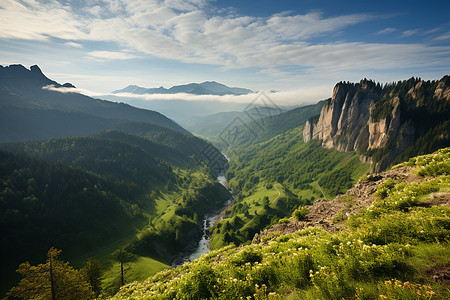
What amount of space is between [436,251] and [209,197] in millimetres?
189403

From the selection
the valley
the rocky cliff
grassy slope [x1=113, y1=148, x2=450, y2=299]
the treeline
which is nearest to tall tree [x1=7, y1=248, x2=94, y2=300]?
the valley

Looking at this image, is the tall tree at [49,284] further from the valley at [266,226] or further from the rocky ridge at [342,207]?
the rocky ridge at [342,207]

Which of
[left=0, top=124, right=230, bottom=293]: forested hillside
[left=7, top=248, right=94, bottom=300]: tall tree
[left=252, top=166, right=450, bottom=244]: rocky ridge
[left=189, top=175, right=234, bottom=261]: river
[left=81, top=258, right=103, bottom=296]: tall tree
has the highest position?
[left=252, top=166, right=450, bottom=244]: rocky ridge

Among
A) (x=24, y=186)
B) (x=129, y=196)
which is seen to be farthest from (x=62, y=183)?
(x=129, y=196)

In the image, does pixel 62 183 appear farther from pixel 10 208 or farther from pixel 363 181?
pixel 363 181

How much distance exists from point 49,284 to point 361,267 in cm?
3922

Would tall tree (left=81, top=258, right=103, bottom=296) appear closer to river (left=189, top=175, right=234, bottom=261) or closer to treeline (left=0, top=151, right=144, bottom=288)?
river (left=189, top=175, right=234, bottom=261)

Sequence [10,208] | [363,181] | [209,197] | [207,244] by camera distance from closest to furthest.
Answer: [363,181] → [10,208] → [207,244] → [209,197]

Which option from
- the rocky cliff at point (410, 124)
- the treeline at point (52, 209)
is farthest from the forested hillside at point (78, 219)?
the rocky cliff at point (410, 124)

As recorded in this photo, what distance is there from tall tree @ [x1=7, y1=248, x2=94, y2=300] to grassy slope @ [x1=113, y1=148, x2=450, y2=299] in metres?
27.7

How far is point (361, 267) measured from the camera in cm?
737

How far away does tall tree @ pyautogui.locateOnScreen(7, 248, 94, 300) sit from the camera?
88.4 feet

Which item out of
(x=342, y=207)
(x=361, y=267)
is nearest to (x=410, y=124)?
(x=342, y=207)

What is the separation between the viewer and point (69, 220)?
4867 inches
